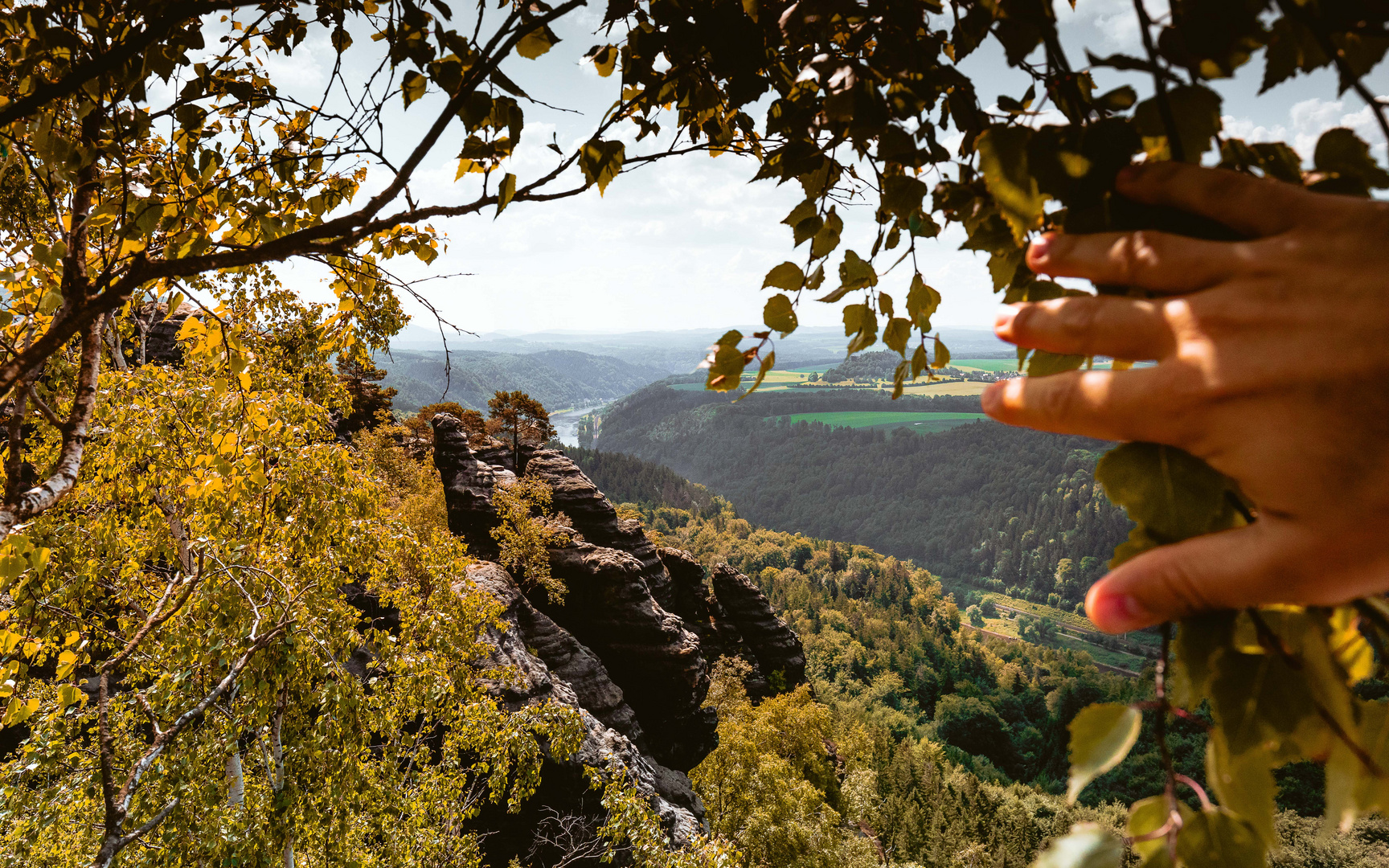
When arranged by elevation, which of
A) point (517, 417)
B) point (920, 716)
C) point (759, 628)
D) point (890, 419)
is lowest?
Result: point (920, 716)

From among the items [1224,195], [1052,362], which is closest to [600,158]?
[1052,362]

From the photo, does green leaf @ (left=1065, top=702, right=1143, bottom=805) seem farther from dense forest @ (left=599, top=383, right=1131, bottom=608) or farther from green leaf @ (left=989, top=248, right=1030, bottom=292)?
Answer: dense forest @ (left=599, top=383, right=1131, bottom=608)

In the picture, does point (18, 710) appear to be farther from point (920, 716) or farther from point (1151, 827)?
point (920, 716)

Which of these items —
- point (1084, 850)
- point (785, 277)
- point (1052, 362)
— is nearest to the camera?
point (1084, 850)

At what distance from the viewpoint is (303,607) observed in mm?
5633

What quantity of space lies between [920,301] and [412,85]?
61.4 inches

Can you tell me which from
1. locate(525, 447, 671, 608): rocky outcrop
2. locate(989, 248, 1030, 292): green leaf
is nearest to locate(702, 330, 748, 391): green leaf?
locate(989, 248, 1030, 292): green leaf

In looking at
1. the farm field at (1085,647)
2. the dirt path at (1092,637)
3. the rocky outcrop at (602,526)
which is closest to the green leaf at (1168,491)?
the rocky outcrop at (602,526)

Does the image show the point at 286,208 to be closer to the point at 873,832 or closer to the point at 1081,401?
the point at 1081,401

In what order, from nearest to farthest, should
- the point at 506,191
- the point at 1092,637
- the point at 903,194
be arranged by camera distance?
the point at 903,194 < the point at 506,191 < the point at 1092,637

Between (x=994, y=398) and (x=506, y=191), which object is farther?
(x=506, y=191)

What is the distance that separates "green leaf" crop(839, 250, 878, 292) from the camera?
1278mm

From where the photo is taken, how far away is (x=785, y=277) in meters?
1.33

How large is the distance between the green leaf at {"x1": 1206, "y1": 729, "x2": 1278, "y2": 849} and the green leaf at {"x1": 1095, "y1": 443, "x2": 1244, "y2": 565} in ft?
0.72
